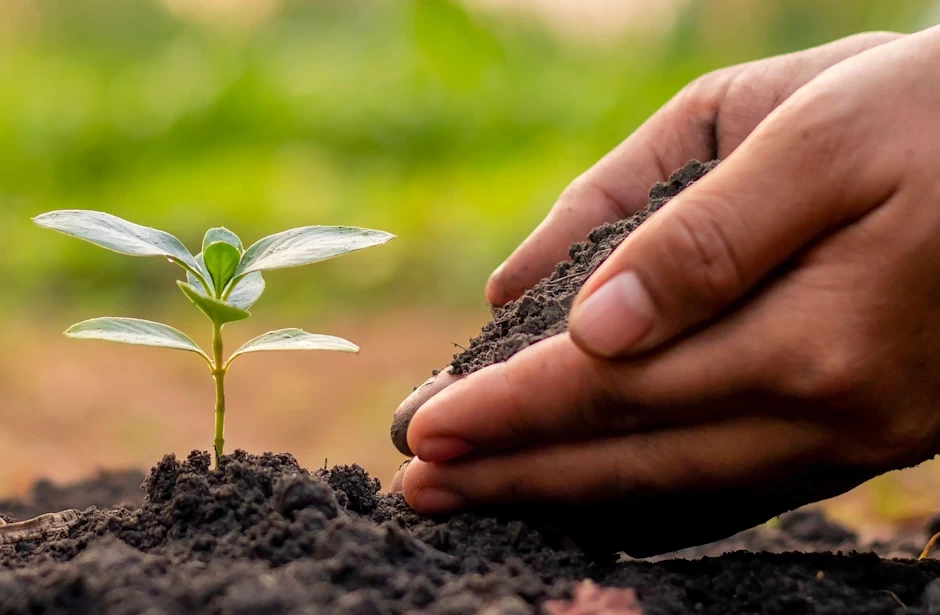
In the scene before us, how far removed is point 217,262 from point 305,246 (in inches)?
A: 4.5

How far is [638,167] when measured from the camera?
5.69 ft

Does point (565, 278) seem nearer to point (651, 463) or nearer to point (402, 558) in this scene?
point (651, 463)

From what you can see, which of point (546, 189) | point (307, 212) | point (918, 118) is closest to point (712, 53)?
point (546, 189)

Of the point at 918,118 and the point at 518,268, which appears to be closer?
the point at 918,118

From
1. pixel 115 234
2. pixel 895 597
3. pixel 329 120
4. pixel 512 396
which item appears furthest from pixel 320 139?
pixel 895 597

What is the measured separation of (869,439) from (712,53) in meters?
5.38

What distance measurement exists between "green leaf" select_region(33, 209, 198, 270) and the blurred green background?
1.55 meters

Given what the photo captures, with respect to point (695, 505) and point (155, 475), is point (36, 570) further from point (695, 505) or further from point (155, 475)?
point (695, 505)

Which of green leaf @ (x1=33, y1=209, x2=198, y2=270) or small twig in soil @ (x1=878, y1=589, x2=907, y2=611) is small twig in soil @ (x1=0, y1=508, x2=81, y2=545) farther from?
small twig in soil @ (x1=878, y1=589, x2=907, y2=611)

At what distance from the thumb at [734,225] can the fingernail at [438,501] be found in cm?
30

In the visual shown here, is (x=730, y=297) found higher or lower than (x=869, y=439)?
higher

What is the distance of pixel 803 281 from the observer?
978 millimetres

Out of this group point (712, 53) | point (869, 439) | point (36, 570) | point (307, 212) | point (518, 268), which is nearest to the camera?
point (36, 570)

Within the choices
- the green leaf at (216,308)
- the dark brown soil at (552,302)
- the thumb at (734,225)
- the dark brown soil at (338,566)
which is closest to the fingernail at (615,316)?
the thumb at (734,225)
